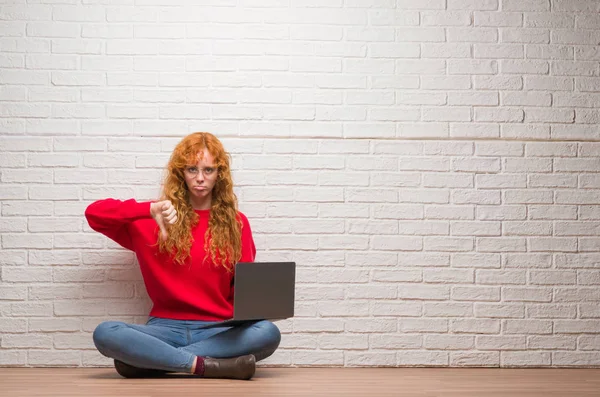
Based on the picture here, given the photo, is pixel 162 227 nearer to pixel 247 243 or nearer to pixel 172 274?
pixel 172 274

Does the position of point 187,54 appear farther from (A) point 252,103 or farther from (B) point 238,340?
(B) point 238,340

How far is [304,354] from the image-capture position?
3723 millimetres

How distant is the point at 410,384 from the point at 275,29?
1.78 meters

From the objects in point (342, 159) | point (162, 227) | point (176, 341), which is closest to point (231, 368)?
point (176, 341)

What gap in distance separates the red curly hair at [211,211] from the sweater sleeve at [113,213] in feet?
0.55

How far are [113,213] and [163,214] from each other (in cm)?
27

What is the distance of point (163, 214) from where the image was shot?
3.27 meters

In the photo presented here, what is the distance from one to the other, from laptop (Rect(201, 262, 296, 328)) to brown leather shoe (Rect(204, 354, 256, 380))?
16cm

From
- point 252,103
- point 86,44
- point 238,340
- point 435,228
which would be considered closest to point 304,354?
point 238,340

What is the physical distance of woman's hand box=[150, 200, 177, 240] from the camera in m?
3.27

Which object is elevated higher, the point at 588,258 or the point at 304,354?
the point at 588,258

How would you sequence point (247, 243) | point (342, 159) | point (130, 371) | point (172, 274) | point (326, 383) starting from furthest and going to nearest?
1. point (342, 159)
2. point (247, 243)
3. point (172, 274)
4. point (130, 371)
5. point (326, 383)

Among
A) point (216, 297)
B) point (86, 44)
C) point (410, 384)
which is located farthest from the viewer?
point (86, 44)

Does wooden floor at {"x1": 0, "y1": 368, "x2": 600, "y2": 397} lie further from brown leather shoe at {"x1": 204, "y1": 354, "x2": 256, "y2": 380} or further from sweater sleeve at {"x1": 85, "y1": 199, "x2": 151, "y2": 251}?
sweater sleeve at {"x1": 85, "y1": 199, "x2": 151, "y2": 251}
